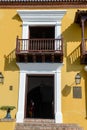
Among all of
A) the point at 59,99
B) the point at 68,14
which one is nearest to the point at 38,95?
the point at 59,99

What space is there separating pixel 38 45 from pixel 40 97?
9.36 ft

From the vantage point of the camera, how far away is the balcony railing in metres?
14.0

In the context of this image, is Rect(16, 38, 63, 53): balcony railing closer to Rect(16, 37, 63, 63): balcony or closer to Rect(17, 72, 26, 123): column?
Rect(16, 37, 63, 63): balcony

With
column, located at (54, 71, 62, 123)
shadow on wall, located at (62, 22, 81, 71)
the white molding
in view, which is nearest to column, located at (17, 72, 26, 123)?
the white molding

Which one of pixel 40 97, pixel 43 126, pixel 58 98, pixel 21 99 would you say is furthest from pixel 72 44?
pixel 43 126

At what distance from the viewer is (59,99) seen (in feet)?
44.9

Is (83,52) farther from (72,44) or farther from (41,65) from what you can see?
(41,65)

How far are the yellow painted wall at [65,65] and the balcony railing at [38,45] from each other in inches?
20.1

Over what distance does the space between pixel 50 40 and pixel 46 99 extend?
3.22 meters

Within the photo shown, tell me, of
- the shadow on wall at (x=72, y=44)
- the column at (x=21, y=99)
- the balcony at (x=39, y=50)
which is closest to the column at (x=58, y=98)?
the shadow on wall at (x=72, y=44)

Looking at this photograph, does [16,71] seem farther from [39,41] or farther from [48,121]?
[48,121]

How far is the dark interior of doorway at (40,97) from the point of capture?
47.3ft

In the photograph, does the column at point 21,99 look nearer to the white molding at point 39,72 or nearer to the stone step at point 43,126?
the white molding at point 39,72

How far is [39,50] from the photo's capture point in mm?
13844
